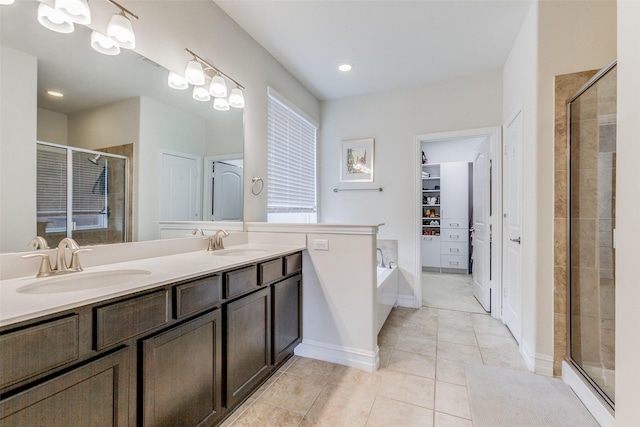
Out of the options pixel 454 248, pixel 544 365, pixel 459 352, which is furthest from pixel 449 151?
pixel 544 365

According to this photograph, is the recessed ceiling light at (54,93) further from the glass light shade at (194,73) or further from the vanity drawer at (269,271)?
Answer: the vanity drawer at (269,271)

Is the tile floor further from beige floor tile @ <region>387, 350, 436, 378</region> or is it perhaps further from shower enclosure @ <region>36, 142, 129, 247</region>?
shower enclosure @ <region>36, 142, 129, 247</region>

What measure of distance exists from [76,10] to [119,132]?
22.3 inches

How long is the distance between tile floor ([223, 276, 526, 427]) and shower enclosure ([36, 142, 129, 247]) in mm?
1249

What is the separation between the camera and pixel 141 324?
1077mm

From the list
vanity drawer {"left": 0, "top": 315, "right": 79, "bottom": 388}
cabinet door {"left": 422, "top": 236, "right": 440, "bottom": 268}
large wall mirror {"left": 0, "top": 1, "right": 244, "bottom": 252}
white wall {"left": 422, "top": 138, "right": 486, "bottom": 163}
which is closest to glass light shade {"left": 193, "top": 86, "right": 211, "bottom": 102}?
large wall mirror {"left": 0, "top": 1, "right": 244, "bottom": 252}

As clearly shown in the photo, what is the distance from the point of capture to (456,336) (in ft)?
8.61

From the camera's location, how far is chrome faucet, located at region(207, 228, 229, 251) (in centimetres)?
208

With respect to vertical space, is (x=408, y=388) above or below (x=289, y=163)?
below

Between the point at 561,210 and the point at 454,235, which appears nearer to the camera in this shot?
the point at 561,210

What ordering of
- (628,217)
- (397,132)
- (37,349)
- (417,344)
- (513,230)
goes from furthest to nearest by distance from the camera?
1. (397,132)
2. (513,230)
3. (417,344)
4. (628,217)
5. (37,349)

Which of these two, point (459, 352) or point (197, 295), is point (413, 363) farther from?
point (197, 295)

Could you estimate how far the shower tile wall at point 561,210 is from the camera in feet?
6.31

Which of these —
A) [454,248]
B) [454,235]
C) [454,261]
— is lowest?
[454,261]
